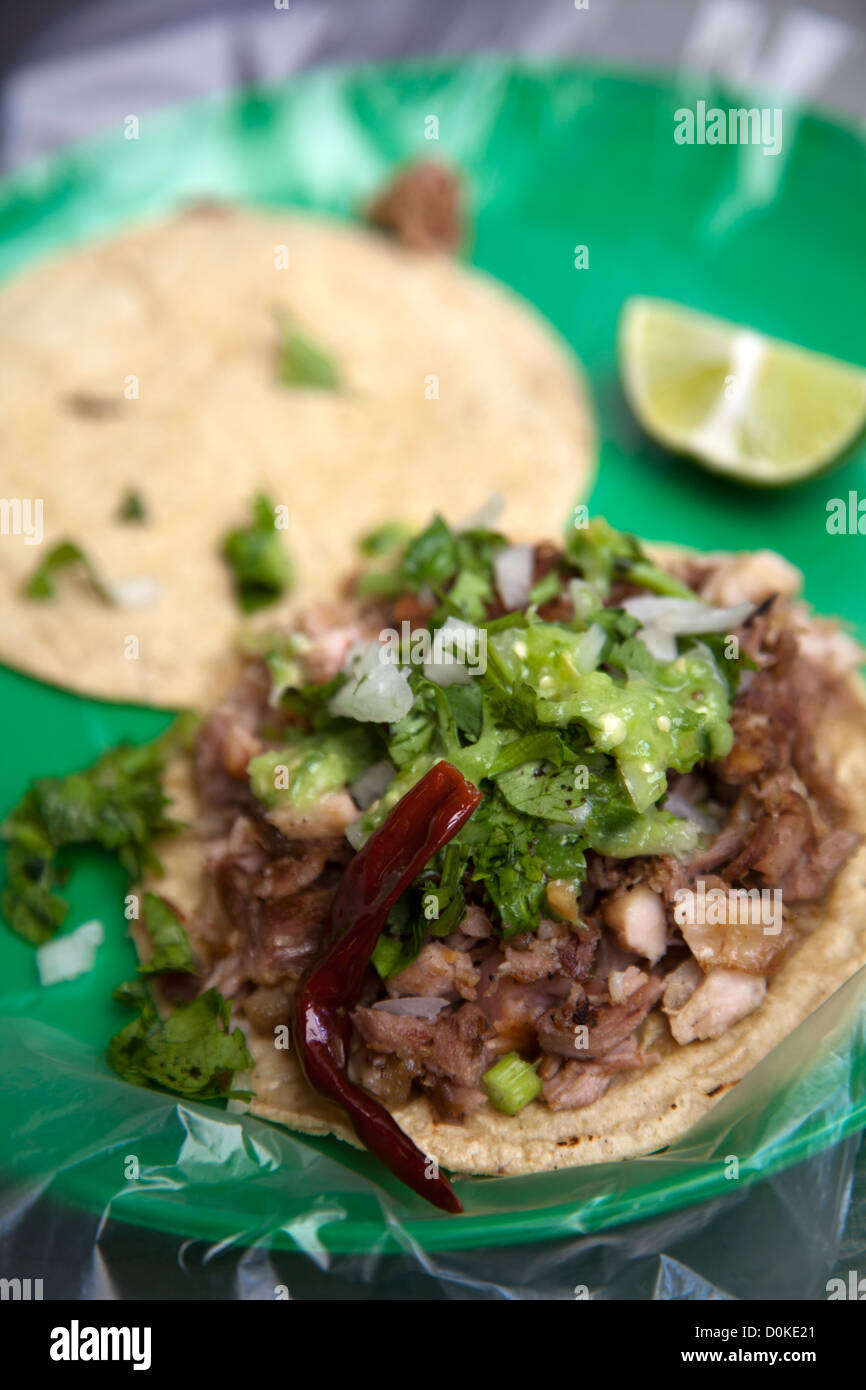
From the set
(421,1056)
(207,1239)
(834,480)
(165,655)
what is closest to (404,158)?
(834,480)

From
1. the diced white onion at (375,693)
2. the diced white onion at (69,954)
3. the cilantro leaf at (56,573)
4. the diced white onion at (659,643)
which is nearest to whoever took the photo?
the diced white onion at (375,693)

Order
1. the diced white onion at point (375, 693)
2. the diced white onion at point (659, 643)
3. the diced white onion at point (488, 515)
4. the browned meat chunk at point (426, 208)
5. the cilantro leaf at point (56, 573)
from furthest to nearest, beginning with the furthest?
1. the browned meat chunk at point (426, 208)
2. the cilantro leaf at point (56, 573)
3. the diced white onion at point (488, 515)
4. the diced white onion at point (659, 643)
5. the diced white onion at point (375, 693)

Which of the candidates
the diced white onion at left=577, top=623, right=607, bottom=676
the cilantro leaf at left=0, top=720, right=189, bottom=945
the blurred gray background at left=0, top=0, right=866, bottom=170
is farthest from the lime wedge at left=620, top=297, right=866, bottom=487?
the cilantro leaf at left=0, top=720, right=189, bottom=945

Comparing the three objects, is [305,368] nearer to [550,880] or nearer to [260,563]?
[260,563]

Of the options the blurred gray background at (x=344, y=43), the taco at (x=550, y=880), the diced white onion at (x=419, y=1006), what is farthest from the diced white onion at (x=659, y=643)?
the blurred gray background at (x=344, y=43)

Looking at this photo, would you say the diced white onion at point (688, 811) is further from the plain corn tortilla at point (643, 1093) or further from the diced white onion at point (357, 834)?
the diced white onion at point (357, 834)

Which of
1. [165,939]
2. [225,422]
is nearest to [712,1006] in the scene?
[165,939]

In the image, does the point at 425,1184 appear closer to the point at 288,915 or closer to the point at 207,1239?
the point at 207,1239
